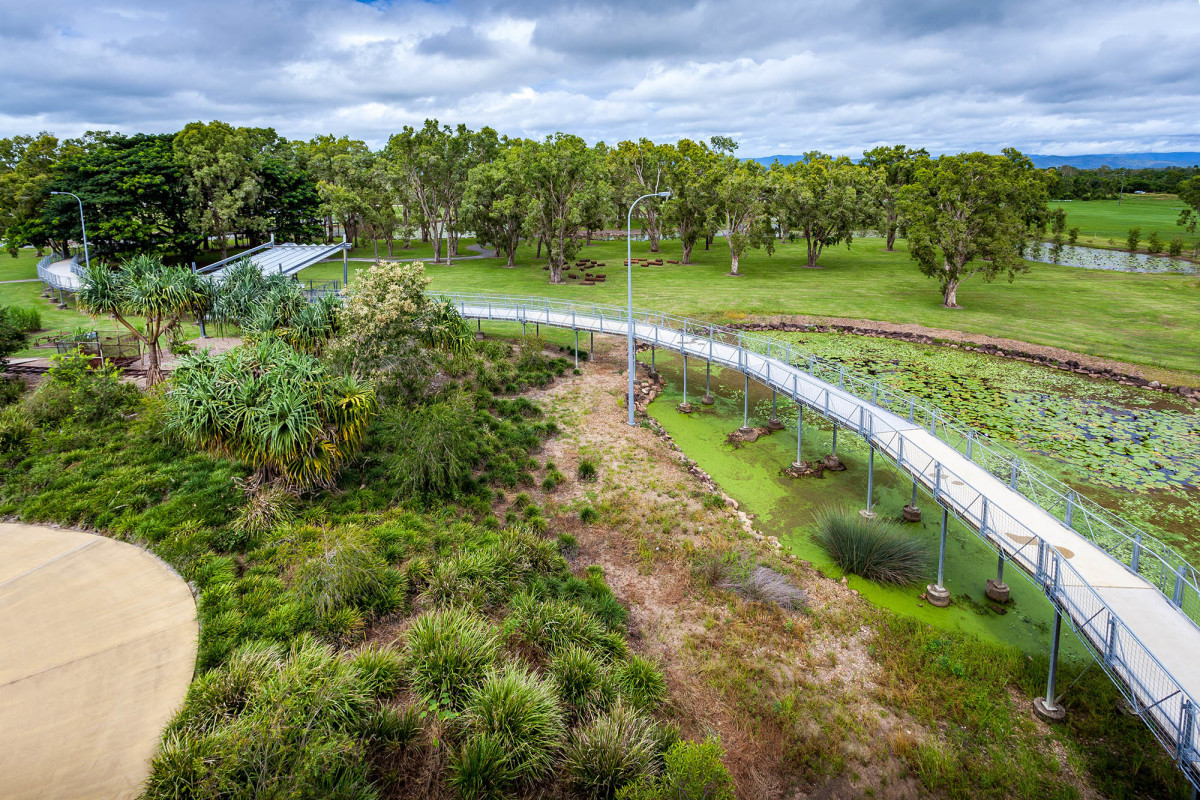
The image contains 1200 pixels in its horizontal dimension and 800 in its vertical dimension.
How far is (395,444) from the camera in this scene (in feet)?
63.7

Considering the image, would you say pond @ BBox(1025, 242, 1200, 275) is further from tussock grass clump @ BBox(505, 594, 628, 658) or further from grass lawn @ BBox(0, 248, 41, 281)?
grass lawn @ BBox(0, 248, 41, 281)

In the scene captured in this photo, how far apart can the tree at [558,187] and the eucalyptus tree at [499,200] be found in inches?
37.3

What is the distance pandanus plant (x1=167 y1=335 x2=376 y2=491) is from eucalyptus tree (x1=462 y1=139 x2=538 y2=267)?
3423 cm

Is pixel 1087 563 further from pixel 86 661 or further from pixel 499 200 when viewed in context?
pixel 499 200

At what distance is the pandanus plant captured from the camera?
15180 millimetres

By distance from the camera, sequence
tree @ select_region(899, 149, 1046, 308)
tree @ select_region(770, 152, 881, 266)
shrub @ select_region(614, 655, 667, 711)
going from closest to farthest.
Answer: shrub @ select_region(614, 655, 667, 711), tree @ select_region(899, 149, 1046, 308), tree @ select_region(770, 152, 881, 266)

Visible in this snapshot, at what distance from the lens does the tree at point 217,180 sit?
48312 mm

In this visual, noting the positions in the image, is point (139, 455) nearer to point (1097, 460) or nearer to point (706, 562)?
point (706, 562)

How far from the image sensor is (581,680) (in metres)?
10.2

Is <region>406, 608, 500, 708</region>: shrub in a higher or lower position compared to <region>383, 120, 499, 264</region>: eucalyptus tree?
lower

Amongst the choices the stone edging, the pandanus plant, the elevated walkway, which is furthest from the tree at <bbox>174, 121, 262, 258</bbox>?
the elevated walkway

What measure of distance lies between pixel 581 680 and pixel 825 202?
5091 centimetres

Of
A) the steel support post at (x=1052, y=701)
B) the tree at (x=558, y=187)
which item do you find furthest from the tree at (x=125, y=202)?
the steel support post at (x=1052, y=701)

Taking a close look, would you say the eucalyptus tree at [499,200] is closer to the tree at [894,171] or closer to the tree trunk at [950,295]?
the tree trunk at [950,295]
